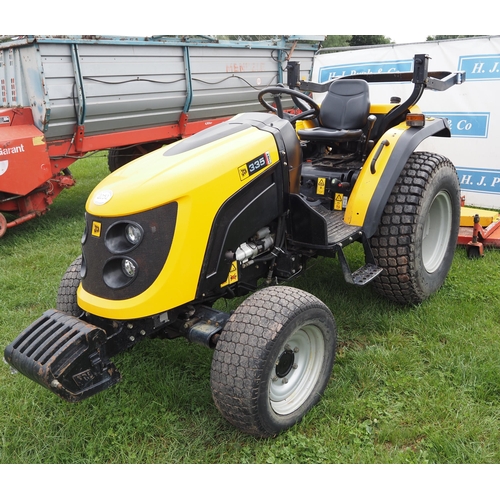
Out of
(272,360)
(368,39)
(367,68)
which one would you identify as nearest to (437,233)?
(272,360)

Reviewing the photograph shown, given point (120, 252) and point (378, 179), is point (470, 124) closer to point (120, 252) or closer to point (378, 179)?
point (378, 179)

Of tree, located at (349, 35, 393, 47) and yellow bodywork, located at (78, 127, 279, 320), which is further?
tree, located at (349, 35, 393, 47)

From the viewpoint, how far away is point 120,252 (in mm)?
2324

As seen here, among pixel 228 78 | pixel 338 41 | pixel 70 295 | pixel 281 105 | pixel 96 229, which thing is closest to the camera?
pixel 96 229

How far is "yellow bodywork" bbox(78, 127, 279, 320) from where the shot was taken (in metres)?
2.30

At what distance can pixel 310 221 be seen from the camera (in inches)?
117

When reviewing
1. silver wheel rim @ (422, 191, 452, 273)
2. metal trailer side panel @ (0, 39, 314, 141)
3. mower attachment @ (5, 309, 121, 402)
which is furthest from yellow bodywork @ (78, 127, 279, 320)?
metal trailer side panel @ (0, 39, 314, 141)

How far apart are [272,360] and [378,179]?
1.51 m

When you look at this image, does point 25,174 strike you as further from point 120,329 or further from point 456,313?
point 456,313

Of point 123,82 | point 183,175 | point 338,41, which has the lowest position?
point 183,175

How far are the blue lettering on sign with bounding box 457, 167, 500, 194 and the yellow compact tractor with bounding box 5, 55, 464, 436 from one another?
10.4ft

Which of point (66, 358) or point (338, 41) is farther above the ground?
point (338, 41)

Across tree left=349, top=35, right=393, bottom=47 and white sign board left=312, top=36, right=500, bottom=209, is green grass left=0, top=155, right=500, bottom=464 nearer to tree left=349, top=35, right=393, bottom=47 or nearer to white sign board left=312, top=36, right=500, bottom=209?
white sign board left=312, top=36, right=500, bottom=209

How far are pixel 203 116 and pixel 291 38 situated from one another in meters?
2.06
